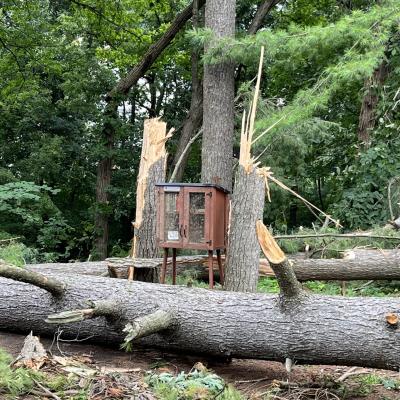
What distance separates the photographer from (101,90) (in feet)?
46.2

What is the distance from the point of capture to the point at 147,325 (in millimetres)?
3783

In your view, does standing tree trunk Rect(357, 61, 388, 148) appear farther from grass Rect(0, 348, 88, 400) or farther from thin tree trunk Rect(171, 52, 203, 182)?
grass Rect(0, 348, 88, 400)

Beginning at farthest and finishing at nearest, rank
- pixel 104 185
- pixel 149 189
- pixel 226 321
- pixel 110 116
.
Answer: pixel 104 185 → pixel 110 116 → pixel 149 189 → pixel 226 321

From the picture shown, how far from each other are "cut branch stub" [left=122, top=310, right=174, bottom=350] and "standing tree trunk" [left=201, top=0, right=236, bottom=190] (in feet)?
19.4

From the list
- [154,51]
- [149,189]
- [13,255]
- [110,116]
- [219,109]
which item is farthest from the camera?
[110,116]

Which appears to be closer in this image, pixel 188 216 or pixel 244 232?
pixel 188 216

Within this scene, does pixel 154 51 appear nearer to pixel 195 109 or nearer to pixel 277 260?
pixel 195 109

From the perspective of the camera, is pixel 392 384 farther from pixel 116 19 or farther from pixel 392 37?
pixel 116 19

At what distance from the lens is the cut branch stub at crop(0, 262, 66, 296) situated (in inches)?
153

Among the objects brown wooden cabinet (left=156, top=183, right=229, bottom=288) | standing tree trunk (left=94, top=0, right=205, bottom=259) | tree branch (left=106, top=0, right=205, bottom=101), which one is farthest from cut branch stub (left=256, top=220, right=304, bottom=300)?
tree branch (left=106, top=0, right=205, bottom=101)

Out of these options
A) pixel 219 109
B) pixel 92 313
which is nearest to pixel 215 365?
pixel 92 313

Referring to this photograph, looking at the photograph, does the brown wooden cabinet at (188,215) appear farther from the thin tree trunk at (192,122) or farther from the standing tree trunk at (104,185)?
the standing tree trunk at (104,185)

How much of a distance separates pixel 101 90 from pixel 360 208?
7.49m

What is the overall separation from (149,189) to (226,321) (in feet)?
8.59
